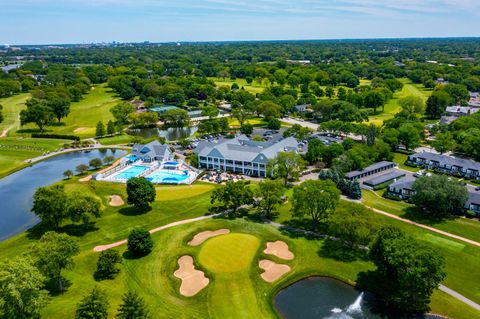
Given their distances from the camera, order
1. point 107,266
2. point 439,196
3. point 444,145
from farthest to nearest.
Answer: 1. point 444,145
2. point 439,196
3. point 107,266

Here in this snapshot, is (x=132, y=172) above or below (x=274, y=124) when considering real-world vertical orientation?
below

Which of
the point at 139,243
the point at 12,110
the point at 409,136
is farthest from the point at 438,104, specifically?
the point at 12,110

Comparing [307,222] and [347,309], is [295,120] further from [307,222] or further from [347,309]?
[347,309]

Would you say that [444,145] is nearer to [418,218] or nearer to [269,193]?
[418,218]

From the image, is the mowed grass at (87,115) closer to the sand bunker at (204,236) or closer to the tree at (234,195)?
the tree at (234,195)

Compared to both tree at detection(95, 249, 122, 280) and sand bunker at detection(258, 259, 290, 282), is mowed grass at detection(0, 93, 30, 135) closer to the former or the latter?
tree at detection(95, 249, 122, 280)

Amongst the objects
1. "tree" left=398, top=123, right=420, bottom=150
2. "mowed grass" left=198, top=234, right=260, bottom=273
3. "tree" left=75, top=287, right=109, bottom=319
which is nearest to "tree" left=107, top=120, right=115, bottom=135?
"mowed grass" left=198, top=234, right=260, bottom=273
